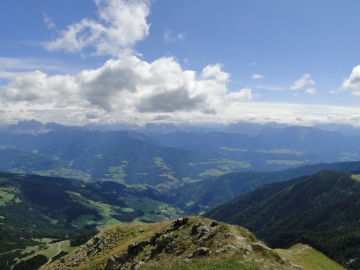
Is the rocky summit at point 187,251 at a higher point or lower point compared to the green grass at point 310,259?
higher

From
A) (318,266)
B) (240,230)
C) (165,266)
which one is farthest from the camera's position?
(318,266)

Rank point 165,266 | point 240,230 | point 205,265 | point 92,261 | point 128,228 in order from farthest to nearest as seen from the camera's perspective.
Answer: point 128,228
point 92,261
point 240,230
point 165,266
point 205,265

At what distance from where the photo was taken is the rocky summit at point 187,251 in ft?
126

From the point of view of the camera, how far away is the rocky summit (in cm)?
3841

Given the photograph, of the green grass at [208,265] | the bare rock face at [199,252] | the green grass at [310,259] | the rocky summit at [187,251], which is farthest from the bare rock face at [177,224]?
the green grass at [310,259]

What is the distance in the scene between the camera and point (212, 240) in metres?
44.4

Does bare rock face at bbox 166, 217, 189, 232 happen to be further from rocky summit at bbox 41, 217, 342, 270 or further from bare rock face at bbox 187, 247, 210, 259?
bare rock face at bbox 187, 247, 210, 259

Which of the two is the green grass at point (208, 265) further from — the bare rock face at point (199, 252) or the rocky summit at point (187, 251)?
the bare rock face at point (199, 252)

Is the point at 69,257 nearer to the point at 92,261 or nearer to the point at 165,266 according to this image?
the point at 92,261

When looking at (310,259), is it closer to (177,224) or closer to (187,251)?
(177,224)

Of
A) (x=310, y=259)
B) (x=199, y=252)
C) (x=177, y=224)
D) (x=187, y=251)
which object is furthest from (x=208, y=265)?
(x=310, y=259)

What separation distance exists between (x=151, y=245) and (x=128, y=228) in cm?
1937

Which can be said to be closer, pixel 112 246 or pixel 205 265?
pixel 205 265

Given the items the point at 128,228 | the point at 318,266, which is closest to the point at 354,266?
Result: the point at 318,266
